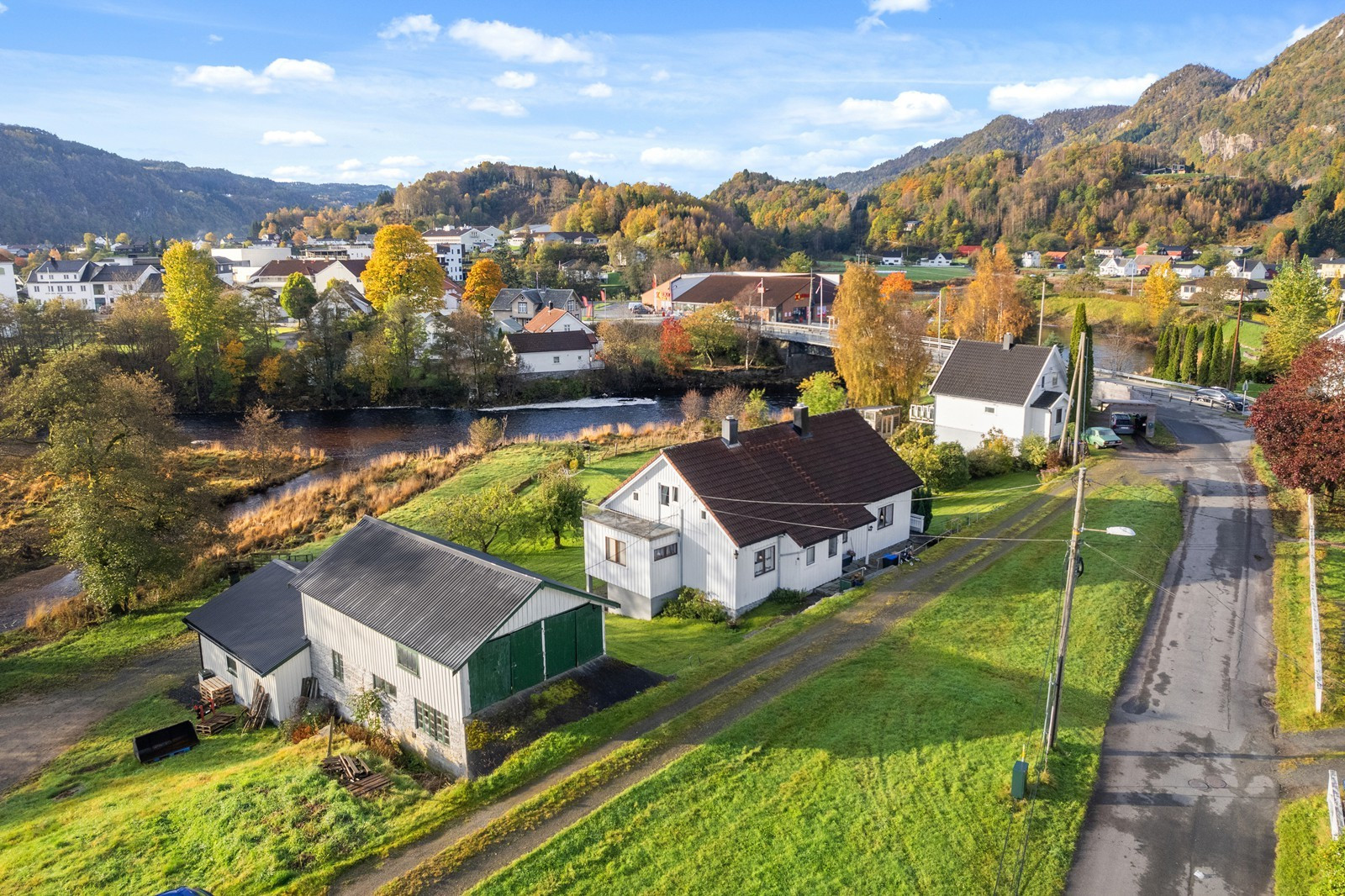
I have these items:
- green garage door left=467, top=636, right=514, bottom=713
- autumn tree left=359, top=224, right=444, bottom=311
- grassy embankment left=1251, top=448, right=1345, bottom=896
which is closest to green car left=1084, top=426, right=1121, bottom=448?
grassy embankment left=1251, top=448, right=1345, bottom=896

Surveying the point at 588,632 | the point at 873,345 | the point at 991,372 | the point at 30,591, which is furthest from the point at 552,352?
the point at 588,632

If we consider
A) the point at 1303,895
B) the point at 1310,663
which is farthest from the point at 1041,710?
the point at 1310,663

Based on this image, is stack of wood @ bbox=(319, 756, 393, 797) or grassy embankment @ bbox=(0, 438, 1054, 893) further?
stack of wood @ bbox=(319, 756, 393, 797)

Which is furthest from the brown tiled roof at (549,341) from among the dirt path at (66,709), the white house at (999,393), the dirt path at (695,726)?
the dirt path at (695,726)

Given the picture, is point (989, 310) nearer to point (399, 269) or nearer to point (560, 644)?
point (399, 269)

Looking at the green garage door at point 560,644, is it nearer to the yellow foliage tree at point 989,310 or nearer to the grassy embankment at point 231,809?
the grassy embankment at point 231,809

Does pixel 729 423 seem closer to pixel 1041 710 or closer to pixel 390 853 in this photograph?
pixel 1041 710

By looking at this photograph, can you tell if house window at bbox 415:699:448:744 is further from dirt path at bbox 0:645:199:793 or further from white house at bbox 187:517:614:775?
dirt path at bbox 0:645:199:793
